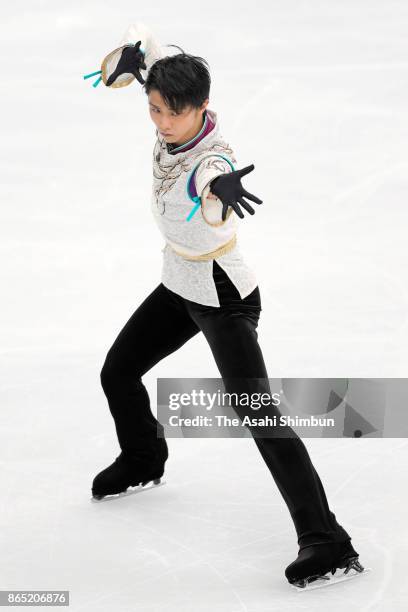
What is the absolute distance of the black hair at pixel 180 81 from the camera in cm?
280

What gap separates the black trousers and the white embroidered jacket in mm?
35

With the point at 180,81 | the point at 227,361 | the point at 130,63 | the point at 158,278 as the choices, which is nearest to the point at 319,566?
the point at 227,361

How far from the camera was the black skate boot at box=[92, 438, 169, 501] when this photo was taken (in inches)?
138

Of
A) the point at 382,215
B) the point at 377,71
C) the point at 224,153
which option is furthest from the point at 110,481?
the point at 377,71

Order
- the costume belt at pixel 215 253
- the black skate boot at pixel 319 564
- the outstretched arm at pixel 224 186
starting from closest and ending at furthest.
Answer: the outstretched arm at pixel 224 186 → the black skate boot at pixel 319 564 → the costume belt at pixel 215 253

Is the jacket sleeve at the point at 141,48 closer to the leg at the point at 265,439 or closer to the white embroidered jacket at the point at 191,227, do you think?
the white embroidered jacket at the point at 191,227

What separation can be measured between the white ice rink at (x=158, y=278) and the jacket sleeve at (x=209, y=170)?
114cm

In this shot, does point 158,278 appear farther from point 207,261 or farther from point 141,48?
point 207,261

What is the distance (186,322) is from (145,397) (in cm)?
37

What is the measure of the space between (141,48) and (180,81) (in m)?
0.47

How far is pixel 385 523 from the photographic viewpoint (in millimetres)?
3242

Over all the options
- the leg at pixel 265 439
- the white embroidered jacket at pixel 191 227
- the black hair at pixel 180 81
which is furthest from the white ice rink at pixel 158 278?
the black hair at pixel 180 81

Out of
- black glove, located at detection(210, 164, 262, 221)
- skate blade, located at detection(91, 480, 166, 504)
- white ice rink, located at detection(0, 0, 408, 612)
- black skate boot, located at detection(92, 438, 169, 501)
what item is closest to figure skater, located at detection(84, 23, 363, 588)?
black glove, located at detection(210, 164, 262, 221)

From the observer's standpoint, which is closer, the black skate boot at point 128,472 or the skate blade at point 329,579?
the skate blade at point 329,579
